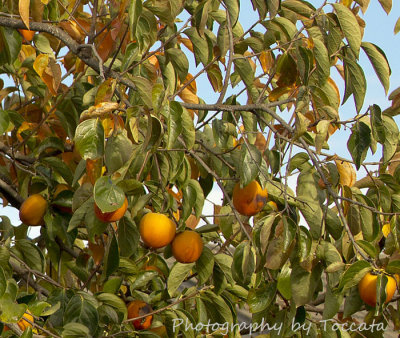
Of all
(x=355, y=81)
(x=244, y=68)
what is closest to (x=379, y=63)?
(x=355, y=81)

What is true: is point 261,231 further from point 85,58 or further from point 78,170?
point 85,58

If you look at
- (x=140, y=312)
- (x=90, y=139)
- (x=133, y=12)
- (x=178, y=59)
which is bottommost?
(x=140, y=312)

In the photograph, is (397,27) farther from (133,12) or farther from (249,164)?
(133,12)

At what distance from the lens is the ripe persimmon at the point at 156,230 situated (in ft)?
5.55

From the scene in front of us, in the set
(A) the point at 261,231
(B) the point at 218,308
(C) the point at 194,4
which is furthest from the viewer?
(C) the point at 194,4

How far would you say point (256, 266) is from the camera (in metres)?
1.65

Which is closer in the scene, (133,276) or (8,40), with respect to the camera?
(8,40)

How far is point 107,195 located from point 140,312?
864mm

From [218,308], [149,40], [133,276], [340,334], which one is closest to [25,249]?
[133,276]

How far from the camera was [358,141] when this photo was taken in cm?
163

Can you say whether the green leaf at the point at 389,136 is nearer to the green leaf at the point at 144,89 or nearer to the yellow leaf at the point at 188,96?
the green leaf at the point at 144,89

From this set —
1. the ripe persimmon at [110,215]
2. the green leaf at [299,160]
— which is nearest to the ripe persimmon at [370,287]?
the green leaf at [299,160]

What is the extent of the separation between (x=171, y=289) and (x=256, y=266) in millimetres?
381

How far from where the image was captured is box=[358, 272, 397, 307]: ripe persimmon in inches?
62.1
